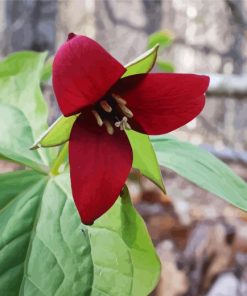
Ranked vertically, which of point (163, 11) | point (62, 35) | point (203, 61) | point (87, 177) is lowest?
point (203, 61)

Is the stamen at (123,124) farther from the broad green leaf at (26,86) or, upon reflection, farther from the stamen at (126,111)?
the broad green leaf at (26,86)

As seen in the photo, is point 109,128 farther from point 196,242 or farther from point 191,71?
point 191,71

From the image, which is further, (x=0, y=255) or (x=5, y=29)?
(x=5, y=29)

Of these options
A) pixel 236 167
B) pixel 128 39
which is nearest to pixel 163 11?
pixel 128 39

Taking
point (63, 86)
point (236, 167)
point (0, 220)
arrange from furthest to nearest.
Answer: point (236, 167) → point (0, 220) → point (63, 86)

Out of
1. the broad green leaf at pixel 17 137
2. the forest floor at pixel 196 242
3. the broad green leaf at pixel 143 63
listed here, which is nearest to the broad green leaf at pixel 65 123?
the broad green leaf at pixel 143 63

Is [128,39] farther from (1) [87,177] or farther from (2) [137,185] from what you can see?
(1) [87,177]
